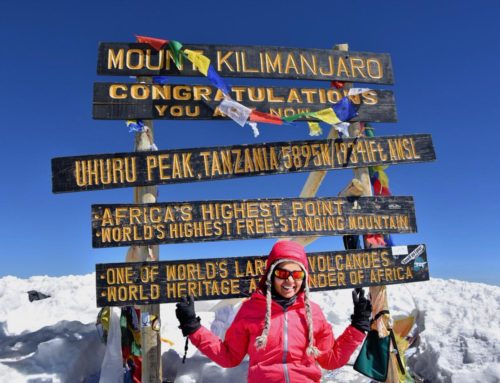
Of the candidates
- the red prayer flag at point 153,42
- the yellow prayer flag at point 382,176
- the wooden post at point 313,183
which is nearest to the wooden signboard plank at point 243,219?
the yellow prayer flag at point 382,176

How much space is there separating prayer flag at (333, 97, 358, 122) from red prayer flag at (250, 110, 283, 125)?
3.15ft

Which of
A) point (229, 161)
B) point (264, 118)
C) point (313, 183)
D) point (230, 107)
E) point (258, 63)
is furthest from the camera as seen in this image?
point (313, 183)

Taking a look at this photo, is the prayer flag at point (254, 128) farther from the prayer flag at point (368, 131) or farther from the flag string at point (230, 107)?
the prayer flag at point (368, 131)

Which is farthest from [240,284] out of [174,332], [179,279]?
[174,332]

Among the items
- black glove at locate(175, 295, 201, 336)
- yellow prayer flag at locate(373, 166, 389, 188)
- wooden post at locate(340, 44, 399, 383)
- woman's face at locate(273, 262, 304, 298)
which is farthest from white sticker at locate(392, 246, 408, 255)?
black glove at locate(175, 295, 201, 336)

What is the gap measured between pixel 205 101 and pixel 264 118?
2.79 ft

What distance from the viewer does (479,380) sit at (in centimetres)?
594

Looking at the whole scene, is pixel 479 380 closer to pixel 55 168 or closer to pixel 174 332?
pixel 174 332

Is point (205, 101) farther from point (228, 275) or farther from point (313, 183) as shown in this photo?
point (228, 275)

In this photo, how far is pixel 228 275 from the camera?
5.09 m

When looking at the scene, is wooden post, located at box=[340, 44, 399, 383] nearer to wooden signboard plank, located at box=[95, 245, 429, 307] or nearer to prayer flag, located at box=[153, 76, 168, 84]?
wooden signboard plank, located at box=[95, 245, 429, 307]

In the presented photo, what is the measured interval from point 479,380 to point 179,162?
5.39 meters

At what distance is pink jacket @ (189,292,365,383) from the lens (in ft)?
9.86

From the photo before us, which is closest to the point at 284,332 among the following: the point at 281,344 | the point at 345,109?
the point at 281,344
